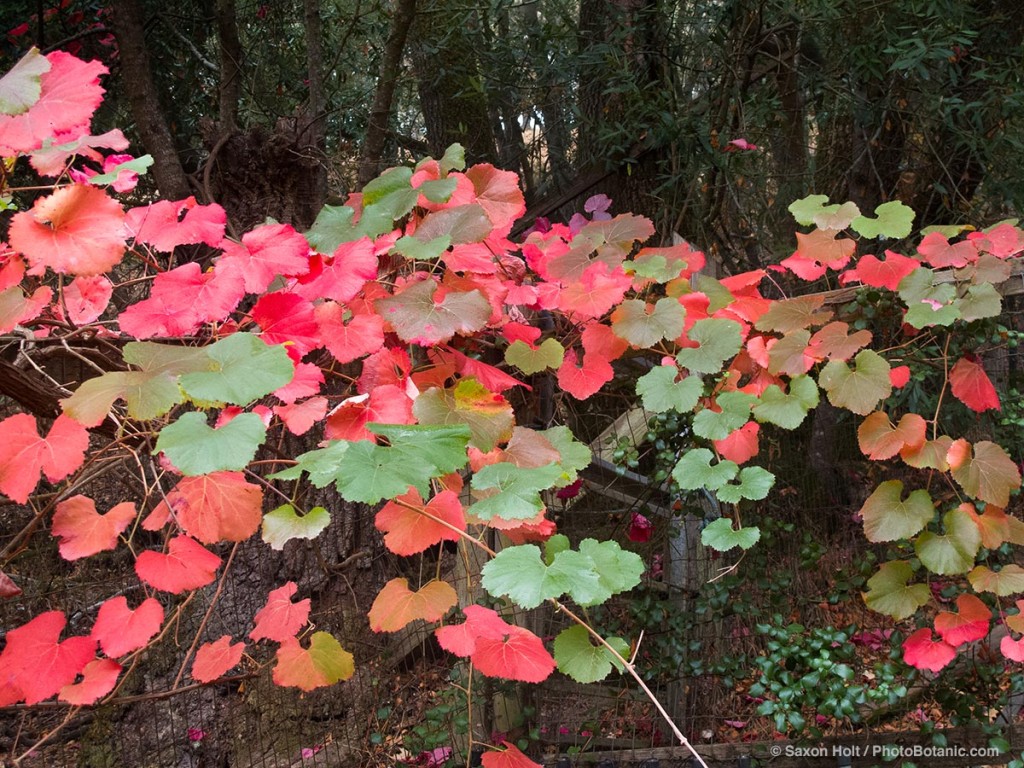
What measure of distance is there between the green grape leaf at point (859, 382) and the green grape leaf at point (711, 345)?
0.21m

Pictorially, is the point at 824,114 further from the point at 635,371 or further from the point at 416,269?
the point at 416,269

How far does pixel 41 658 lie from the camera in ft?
3.42

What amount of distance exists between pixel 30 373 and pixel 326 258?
44 cm

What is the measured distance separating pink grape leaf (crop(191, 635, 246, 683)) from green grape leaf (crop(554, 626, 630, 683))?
1.59ft

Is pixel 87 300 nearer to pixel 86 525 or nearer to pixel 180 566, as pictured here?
pixel 86 525

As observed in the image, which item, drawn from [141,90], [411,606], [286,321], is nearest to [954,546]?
[411,606]

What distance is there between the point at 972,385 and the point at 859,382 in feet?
1.00

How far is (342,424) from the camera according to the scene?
111 centimetres

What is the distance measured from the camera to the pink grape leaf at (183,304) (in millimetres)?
996

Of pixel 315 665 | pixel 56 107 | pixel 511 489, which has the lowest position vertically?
pixel 315 665

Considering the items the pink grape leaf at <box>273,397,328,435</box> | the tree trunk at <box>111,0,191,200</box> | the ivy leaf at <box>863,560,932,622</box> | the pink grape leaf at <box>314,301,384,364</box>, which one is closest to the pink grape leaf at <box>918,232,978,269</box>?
the ivy leaf at <box>863,560,932,622</box>

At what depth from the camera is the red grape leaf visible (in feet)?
2.95

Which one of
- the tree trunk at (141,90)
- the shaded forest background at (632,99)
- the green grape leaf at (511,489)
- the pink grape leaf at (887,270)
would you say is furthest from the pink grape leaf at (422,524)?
the tree trunk at (141,90)

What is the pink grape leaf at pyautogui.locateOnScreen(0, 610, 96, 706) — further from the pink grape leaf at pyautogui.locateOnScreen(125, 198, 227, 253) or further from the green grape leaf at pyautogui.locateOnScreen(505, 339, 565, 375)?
the green grape leaf at pyautogui.locateOnScreen(505, 339, 565, 375)
